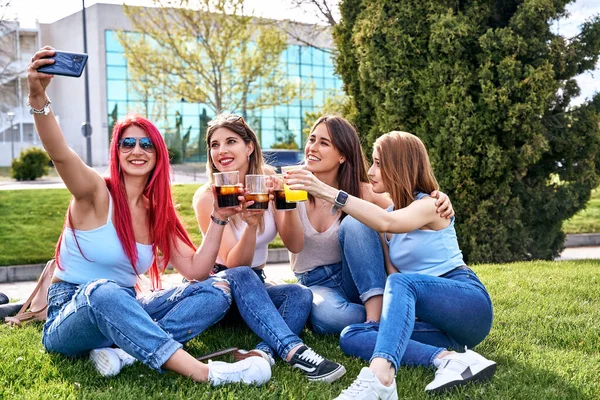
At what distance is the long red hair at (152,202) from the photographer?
3.68 meters

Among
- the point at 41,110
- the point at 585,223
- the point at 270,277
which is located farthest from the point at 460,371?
the point at 585,223

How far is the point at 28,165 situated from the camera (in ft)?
83.2

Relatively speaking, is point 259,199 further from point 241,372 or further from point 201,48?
point 201,48

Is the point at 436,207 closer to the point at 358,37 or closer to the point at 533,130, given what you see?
the point at 533,130

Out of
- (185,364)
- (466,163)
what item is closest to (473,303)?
(185,364)

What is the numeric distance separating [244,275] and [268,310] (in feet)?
0.88

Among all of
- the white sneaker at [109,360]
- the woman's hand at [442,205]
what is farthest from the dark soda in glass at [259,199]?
the white sneaker at [109,360]

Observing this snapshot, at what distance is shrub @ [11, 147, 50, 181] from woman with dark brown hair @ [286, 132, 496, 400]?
78.6ft

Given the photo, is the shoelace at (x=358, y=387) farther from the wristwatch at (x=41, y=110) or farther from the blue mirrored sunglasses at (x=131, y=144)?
the wristwatch at (x=41, y=110)

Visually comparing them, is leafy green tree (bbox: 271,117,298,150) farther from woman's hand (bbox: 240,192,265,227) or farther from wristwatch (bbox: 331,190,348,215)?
wristwatch (bbox: 331,190,348,215)

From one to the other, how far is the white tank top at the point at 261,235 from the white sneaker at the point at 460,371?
5.01 ft

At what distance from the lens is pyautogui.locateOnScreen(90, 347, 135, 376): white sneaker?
348cm

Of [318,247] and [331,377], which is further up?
[318,247]

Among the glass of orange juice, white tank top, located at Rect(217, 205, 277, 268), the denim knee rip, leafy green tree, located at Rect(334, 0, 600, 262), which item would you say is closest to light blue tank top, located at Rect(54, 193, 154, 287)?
the denim knee rip
